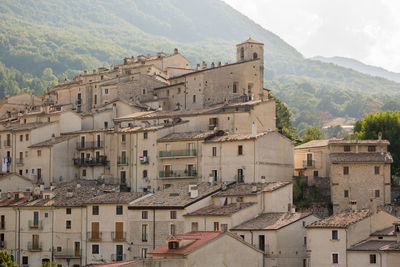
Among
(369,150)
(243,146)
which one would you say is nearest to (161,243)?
(243,146)

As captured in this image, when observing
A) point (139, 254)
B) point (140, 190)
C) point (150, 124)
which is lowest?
point (139, 254)

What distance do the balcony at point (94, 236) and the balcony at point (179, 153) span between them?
35.9ft

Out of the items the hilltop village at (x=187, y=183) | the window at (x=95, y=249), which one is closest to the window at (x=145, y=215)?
the hilltop village at (x=187, y=183)

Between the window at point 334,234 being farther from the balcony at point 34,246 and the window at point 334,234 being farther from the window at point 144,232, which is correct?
the balcony at point 34,246

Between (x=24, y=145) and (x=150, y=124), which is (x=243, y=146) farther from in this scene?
(x=24, y=145)

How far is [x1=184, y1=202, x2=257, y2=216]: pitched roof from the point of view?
63.6 metres

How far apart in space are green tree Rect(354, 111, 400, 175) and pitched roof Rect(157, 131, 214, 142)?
18.4 metres

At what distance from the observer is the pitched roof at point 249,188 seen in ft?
217

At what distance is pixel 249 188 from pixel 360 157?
10.8 metres

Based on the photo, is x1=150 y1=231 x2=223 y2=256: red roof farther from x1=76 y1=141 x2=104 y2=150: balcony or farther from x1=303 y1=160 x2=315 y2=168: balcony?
x1=76 y1=141 x2=104 y2=150: balcony

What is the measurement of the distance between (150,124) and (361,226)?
2935 cm

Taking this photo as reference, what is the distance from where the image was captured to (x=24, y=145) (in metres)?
87.4

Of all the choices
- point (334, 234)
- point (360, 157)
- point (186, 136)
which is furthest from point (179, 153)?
point (334, 234)

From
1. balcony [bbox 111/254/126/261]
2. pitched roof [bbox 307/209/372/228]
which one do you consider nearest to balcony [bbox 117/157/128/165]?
balcony [bbox 111/254/126/261]
